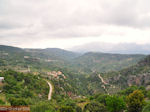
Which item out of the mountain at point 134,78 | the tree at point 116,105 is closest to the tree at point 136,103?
the tree at point 116,105

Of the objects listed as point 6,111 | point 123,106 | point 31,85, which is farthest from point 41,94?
point 6,111

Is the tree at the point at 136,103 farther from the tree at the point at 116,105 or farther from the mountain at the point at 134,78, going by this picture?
the mountain at the point at 134,78

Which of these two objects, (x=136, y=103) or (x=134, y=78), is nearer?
(x=136, y=103)

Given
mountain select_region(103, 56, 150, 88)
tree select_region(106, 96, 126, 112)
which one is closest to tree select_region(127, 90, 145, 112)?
tree select_region(106, 96, 126, 112)

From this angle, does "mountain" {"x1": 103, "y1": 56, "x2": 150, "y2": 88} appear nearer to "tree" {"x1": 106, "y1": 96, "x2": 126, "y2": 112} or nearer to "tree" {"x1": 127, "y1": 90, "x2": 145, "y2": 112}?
"tree" {"x1": 106, "y1": 96, "x2": 126, "y2": 112}

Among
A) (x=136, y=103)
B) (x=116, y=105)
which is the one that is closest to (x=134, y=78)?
(x=116, y=105)

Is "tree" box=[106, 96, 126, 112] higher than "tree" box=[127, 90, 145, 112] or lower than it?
lower

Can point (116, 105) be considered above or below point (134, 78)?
above

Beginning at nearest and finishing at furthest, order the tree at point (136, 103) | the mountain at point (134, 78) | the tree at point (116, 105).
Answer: the tree at point (136, 103) < the tree at point (116, 105) < the mountain at point (134, 78)

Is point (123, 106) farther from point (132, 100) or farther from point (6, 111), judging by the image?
point (6, 111)

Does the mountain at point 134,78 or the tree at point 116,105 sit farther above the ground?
the tree at point 116,105

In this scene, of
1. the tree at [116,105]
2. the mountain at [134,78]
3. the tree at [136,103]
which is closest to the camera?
the tree at [136,103]

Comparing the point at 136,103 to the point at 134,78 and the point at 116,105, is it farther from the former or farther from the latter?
the point at 134,78

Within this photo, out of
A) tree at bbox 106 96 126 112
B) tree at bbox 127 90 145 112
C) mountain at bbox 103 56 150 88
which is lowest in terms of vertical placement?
mountain at bbox 103 56 150 88
